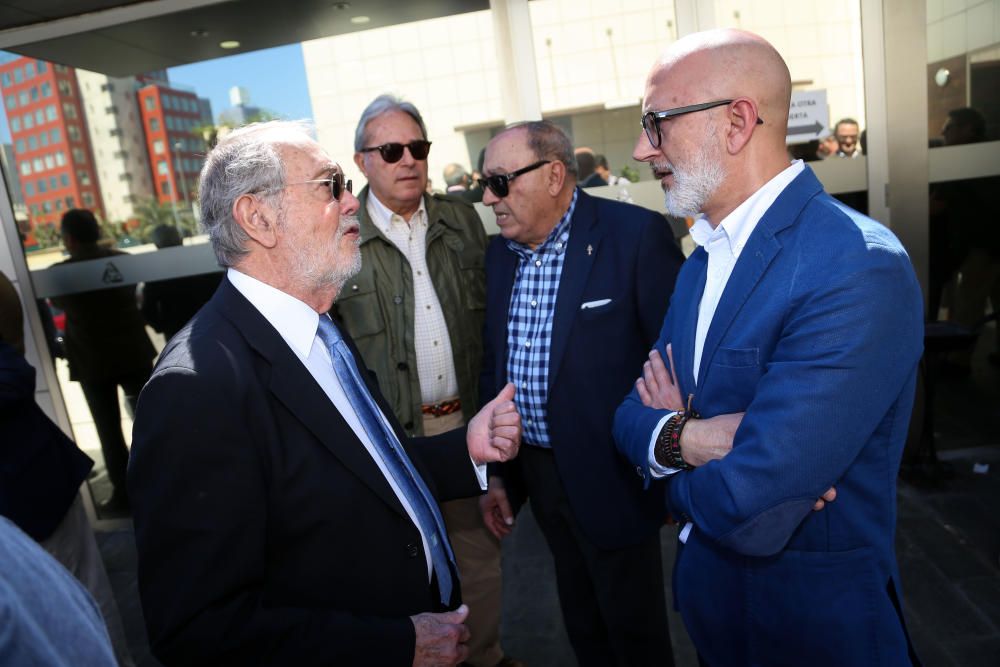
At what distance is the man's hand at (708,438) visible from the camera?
1.53 m

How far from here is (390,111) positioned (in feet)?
9.51

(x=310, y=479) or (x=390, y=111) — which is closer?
(x=310, y=479)

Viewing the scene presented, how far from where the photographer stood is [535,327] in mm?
2545

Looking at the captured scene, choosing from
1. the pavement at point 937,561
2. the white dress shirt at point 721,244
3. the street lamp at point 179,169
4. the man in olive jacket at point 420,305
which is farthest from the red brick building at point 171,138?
the white dress shirt at point 721,244

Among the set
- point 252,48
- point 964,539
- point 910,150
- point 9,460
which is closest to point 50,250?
point 252,48

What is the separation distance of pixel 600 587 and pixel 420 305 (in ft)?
4.50

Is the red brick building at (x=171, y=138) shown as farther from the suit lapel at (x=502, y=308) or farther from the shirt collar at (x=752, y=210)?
the shirt collar at (x=752, y=210)

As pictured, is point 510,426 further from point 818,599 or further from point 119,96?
point 119,96

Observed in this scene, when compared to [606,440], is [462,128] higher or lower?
higher

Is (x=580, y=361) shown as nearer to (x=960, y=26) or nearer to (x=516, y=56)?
(x=516, y=56)

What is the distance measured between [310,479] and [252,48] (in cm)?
382

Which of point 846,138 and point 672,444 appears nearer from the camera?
point 672,444

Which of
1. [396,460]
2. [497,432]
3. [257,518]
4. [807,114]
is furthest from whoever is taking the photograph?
[807,114]

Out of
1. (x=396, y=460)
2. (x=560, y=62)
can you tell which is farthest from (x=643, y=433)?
(x=560, y=62)
